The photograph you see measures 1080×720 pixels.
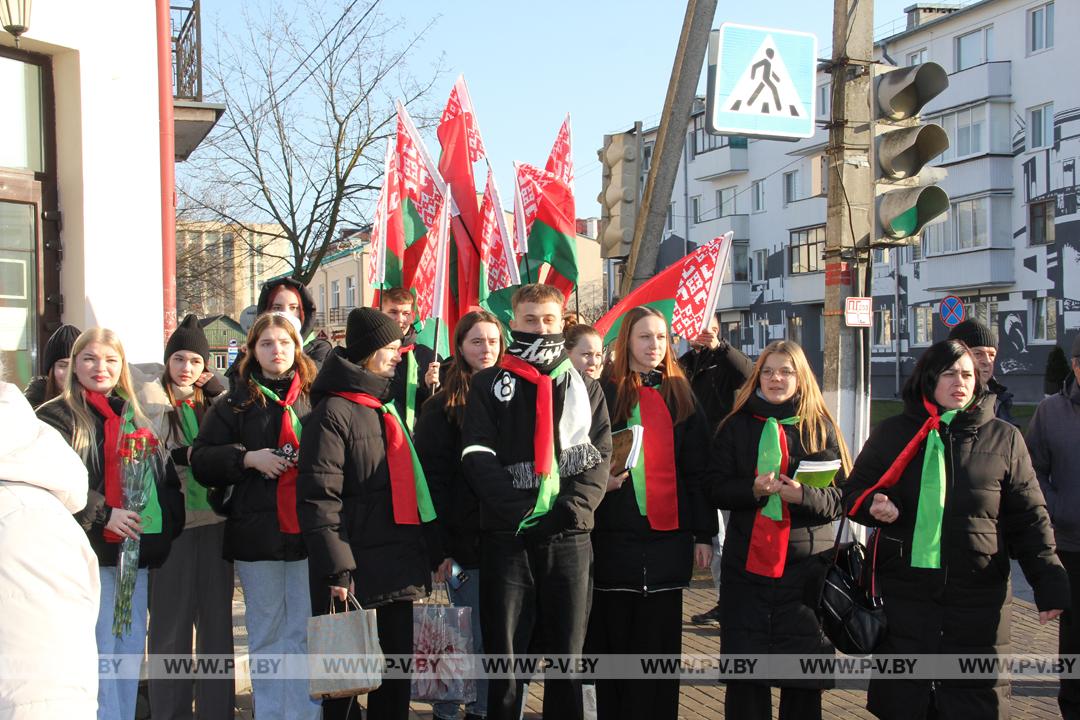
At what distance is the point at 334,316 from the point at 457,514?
205ft

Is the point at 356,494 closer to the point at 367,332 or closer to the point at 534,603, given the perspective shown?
the point at 367,332

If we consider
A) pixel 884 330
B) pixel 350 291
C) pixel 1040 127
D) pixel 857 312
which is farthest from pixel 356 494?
pixel 350 291

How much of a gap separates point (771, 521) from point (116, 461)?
9.83 feet

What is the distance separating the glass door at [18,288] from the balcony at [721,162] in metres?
45.1

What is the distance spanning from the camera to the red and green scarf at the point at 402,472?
457 centimetres

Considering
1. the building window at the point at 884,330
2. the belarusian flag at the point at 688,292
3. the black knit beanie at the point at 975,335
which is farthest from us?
the building window at the point at 884,330

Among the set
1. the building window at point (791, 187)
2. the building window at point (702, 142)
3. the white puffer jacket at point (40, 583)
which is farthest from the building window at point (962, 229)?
the white puffer jacket at point (40, 583)

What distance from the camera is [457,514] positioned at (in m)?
5.04

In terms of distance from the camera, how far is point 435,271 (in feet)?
21.5

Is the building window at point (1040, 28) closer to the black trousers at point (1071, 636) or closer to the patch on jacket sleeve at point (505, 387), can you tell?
the black trousers at point (1071, 636)

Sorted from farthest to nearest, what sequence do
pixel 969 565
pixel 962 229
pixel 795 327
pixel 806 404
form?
1. pixel 795 327
2. pixel 962 229
3. pixel 806 404
4. pixel 969 565

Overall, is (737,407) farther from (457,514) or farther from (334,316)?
(334,316)

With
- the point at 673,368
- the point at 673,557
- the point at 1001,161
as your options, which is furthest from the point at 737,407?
the point at 1001,161

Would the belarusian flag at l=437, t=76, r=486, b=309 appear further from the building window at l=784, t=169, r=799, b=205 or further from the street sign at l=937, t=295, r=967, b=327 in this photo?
the building window at l=784, t=169, r=799, b=205
